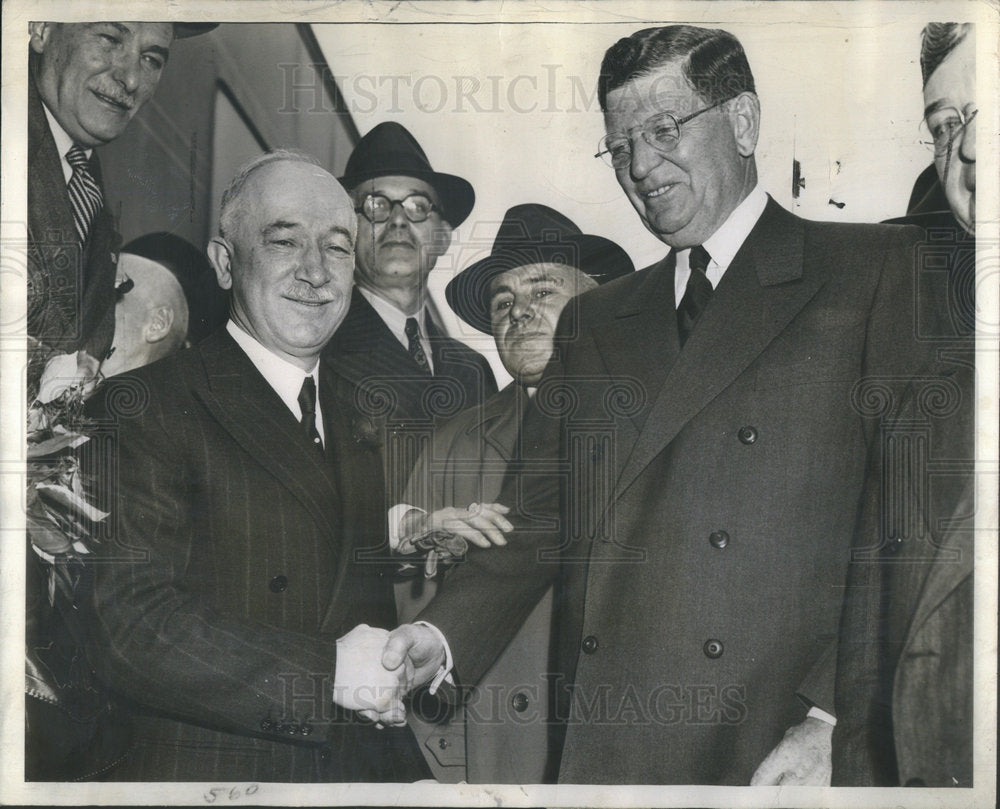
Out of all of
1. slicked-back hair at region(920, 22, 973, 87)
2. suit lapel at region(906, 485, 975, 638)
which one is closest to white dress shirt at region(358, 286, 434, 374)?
suit lapel at region(906, 485, 975, 638)

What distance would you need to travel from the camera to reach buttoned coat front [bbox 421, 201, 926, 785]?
353cm

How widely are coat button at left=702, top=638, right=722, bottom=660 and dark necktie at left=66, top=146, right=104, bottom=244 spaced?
256 centimetres

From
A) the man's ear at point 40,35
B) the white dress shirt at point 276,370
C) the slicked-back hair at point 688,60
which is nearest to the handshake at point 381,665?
the white dress shirt at point 276,370

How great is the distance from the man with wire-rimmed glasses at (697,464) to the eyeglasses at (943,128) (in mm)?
330

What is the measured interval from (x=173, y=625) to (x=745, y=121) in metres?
2.60

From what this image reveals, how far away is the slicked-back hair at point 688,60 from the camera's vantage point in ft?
12.1

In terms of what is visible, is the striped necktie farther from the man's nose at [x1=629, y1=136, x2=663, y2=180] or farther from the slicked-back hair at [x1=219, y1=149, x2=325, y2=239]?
the man's nose at [x1=629, y1=136, x2=663, y2=180]

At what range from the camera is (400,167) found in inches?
147

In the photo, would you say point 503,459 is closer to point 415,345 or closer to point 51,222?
point 415,345

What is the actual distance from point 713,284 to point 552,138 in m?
0.76

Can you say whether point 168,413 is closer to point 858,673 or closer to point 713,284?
point 713,284

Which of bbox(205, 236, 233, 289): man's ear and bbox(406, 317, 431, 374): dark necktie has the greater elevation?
bbox(205, 236, 233, 289): man's ear

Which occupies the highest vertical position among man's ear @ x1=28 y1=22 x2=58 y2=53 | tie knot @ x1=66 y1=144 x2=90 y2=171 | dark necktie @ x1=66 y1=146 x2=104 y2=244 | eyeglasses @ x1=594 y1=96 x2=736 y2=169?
man's ear @ x1=28 y1=22 x2=58 y2=53

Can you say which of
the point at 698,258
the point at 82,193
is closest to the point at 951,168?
the point at 698,258
